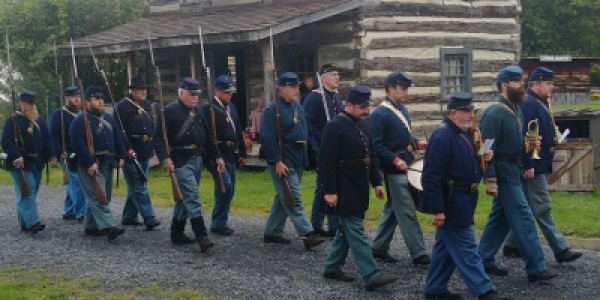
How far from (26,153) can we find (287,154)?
3617mm

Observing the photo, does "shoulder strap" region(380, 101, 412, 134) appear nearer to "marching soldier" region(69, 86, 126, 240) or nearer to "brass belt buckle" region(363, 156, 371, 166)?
"brass belt buckle" region(363, 156, 371, 166)

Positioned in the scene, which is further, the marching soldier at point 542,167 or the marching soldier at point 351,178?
the marching soldier at point 542,167

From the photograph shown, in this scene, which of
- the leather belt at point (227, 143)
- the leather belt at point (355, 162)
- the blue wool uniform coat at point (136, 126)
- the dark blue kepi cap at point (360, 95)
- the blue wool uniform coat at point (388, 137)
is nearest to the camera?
the dark blue kepi cap at point (360, 95)

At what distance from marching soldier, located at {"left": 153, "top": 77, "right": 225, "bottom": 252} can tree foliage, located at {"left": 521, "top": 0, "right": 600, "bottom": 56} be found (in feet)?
125

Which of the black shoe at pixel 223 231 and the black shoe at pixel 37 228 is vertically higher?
the black shoe at pixel 37 228

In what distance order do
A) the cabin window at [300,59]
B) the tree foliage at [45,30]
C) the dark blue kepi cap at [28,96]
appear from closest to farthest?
the dark blue kepi cap at [28,96]
the cabin window at [300,59]
the tree foliage at [45,30]

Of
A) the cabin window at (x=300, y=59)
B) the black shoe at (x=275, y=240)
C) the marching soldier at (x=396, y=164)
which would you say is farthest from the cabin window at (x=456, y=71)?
the marching soldier at (x=396, y=164)

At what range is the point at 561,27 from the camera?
45.8 m

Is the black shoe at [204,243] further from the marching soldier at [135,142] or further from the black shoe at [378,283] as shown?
the black shoe at [378,283]

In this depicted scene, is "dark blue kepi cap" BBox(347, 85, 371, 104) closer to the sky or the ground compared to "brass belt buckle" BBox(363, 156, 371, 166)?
closer to the sky

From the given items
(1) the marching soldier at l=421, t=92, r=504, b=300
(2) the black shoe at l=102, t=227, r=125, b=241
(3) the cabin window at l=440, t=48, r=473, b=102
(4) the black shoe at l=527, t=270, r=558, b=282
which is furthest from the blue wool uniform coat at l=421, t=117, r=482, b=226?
(3) the cabin window at l=440, t=48, r=473, b=102

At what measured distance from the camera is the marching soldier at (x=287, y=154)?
848 centimetres

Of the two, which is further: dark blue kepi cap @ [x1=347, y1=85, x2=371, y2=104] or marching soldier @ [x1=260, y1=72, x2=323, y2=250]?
marching soldier @ [x1=260, y1=72, x2=323, y2=250]

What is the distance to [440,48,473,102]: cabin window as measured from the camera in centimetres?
1777
